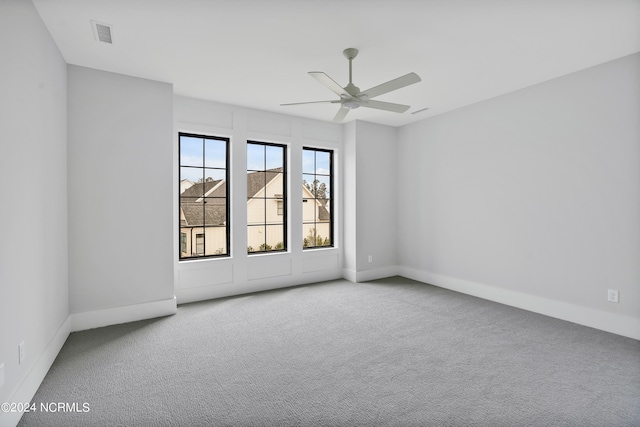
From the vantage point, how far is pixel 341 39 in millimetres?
2807

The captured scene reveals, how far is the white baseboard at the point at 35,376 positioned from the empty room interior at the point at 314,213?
29 mm

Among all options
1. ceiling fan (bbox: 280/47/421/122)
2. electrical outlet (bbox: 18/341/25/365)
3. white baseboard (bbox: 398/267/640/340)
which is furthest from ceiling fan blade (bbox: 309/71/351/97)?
white baseboard (bbox: 398/267/640/340)

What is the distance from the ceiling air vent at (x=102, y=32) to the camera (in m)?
2.60

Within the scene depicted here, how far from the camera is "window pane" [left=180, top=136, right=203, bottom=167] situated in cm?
438

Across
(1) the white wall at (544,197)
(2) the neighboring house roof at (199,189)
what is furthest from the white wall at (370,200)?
(2) the neighboring house roof at (199,189)

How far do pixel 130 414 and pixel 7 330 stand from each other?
0.88m

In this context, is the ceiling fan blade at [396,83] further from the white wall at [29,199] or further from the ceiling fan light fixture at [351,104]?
the white wall at [29,199]

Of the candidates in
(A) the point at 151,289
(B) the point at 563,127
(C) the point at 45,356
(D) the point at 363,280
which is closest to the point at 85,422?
(C) the point at 45,356

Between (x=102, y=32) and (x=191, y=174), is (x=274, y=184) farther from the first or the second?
(x=102, y=32)

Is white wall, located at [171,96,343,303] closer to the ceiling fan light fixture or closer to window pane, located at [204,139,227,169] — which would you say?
window pane, located at [204,139,227,169]

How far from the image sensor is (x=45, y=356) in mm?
2480

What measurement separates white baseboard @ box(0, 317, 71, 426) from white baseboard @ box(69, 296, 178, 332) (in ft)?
0.79

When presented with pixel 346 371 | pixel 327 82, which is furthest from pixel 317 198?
pixel 346 371

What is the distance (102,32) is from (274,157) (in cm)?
274
